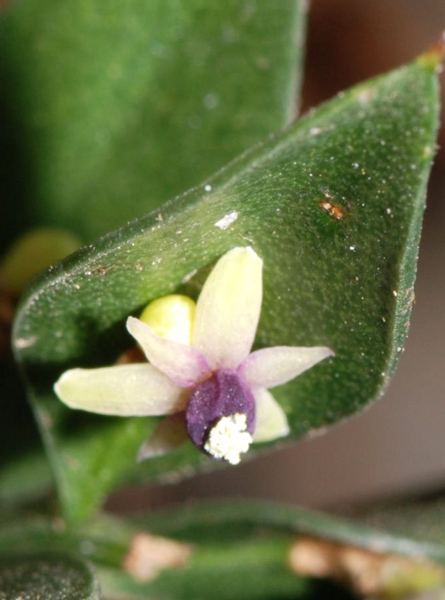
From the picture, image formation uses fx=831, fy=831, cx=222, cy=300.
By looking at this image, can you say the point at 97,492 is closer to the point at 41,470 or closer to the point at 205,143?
the point at 41,470

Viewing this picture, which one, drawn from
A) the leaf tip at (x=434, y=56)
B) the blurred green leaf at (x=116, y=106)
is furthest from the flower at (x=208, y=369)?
the blurred green leaf at (x=116, y=106)

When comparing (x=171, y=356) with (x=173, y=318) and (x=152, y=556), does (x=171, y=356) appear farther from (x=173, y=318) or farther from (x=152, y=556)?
(x=152, y=556)

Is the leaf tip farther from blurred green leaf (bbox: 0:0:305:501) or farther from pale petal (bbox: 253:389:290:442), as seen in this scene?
blurred green leaf (bbox: 0:0:305:501)

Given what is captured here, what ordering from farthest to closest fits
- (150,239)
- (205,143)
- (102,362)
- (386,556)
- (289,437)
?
(205,143), (386,556), (289,437), (102,362), (150,239)

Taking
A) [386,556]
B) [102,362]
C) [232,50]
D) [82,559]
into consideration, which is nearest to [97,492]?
[82,559]

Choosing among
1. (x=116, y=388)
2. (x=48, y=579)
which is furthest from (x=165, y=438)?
(x=48, y=579)

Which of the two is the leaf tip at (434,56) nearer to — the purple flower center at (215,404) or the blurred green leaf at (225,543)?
the purple flower center at (215,404)
